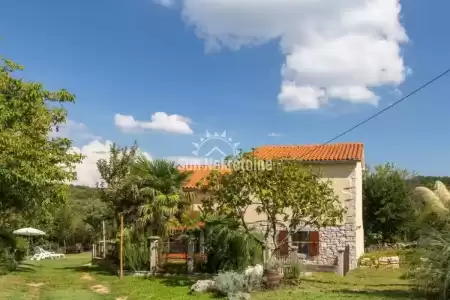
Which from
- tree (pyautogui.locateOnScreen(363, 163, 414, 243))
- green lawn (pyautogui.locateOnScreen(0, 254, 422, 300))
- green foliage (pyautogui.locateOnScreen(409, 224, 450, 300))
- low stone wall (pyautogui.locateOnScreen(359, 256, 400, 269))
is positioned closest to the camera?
green foliage (pyautogui.locateOnScreen(409, 224, 450, 300))

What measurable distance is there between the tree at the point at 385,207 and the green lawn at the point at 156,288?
1473 centimetres

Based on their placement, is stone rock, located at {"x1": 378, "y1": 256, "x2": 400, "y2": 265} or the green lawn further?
stone rock, located at {"x1": 378, "y1": 256, "x2": 400, "y2": 265}

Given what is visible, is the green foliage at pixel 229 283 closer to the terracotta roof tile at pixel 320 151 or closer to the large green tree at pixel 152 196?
the large green tree at pixel 152 196

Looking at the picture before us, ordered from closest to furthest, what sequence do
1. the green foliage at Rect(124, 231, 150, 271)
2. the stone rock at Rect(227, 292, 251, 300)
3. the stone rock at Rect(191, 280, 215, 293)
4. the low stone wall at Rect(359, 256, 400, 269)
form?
the stone rock at Rect(227, 292, 251, 300), the stone rock at Rect(191, 280, 215, 293), the green foliage at Rect(124, 231, 150, 271), the low stone wall at Rect(359, 256, 400, 269)

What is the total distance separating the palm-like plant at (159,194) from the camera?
2123cm

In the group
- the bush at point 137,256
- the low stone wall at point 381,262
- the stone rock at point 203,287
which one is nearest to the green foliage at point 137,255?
the bush at point 137,256

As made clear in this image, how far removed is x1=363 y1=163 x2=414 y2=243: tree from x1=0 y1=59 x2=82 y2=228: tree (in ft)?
76.0

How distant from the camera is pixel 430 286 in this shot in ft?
40.1

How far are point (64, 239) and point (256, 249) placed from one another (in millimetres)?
35175

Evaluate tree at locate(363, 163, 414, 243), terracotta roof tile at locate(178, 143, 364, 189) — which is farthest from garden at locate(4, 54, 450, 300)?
tree at locate(363, 163, 414, 243)

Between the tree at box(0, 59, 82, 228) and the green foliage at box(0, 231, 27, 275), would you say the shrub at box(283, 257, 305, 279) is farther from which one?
the green foliage at box(0, 231, 27, 275)

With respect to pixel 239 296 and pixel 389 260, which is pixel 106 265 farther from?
pixel 389 260

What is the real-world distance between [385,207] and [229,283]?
78.0 feet

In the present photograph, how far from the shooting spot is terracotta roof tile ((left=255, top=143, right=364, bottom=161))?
84.6 ft
